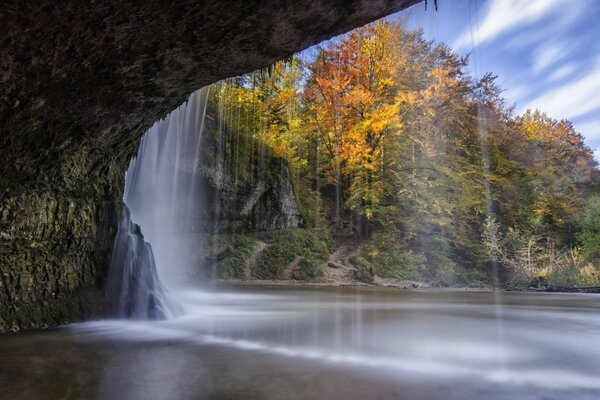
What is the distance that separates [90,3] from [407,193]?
13.4m

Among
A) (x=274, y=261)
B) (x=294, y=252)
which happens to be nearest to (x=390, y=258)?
(x=294, y=252)

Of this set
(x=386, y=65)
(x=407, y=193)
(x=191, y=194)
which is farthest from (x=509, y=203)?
(x=191, y=194)

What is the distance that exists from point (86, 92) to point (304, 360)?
2746mm

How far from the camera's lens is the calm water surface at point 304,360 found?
212 centimetres

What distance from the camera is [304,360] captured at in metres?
2.82

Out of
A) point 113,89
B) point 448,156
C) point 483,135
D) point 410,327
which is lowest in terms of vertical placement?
point 410,327

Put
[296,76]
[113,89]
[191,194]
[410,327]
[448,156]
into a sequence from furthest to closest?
[296,76]
[448,156]
[191,194]
[410,327]
[113,89]

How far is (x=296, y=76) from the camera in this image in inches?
658

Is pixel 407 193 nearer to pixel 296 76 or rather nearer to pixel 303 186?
pixel 303 186

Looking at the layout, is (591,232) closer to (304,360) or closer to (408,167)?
(408,167)

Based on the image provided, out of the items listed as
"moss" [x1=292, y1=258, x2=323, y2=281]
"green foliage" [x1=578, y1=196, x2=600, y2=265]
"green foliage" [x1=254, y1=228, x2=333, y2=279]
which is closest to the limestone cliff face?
"green foliage" [x1=254, y1=228, x2=333, y2=279]

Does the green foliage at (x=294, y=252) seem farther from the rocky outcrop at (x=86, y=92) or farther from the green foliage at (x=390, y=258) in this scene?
the rocky outcrop at (x=86, y=92)

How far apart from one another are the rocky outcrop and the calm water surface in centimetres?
81

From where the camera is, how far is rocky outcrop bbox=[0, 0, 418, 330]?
2.49 m
